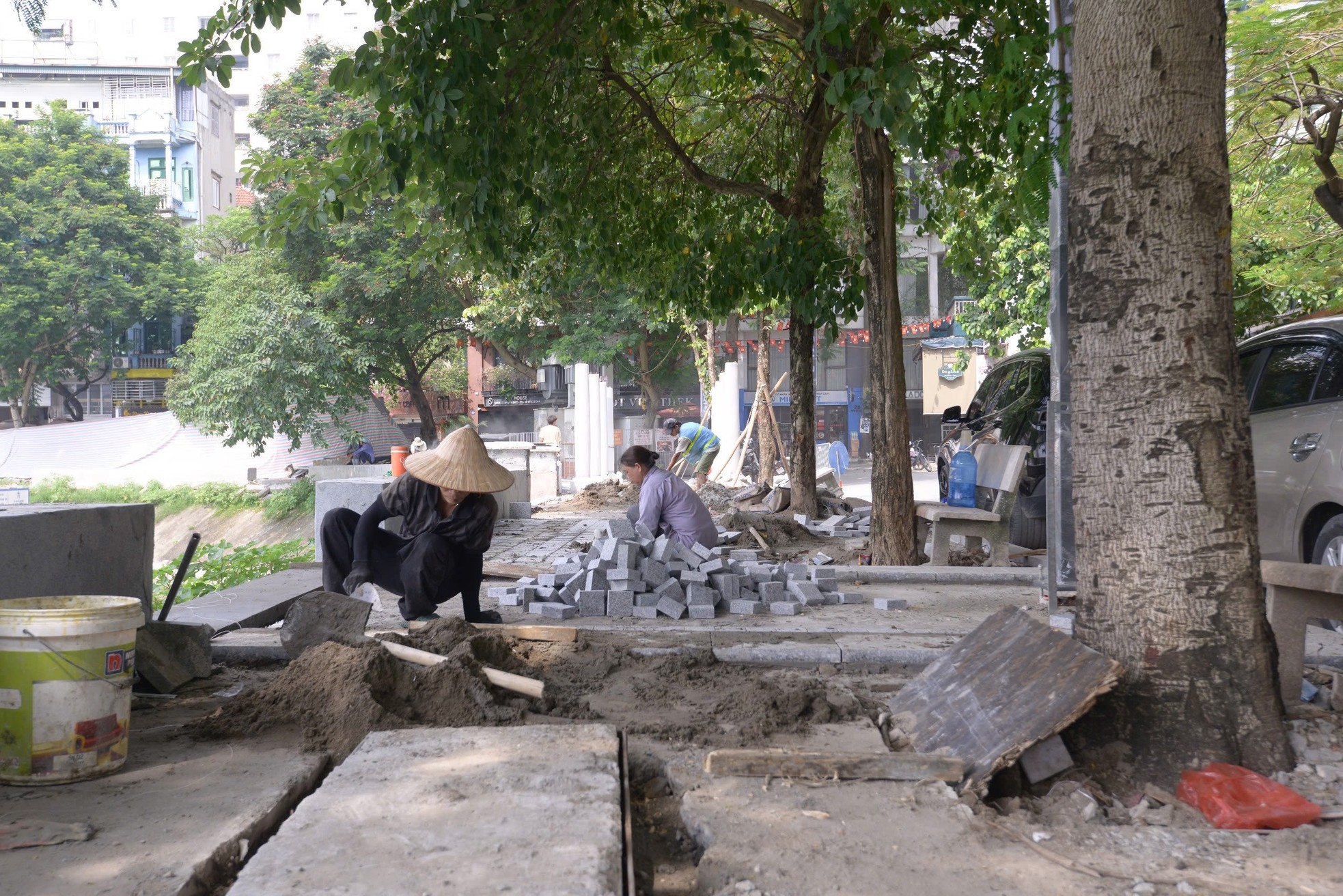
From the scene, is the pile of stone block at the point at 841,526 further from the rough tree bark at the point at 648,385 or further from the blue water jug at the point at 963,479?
the rough tree bark at the point at 648,385

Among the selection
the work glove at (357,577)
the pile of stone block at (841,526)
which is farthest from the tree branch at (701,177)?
the work glove at (357,577)

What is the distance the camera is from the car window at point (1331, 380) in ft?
20.4

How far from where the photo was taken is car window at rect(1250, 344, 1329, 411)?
21.4 feet

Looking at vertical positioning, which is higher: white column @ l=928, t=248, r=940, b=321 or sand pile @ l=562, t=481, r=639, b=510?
white column @ l=928, t=248, r=940, b=321

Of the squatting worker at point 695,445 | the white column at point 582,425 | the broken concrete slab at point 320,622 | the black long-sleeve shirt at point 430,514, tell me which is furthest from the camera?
the white column at point 582,425

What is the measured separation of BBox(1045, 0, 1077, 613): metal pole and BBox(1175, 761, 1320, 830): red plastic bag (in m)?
2.10

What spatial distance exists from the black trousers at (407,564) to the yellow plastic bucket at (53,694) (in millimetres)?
2384

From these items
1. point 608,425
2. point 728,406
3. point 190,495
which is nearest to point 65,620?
point 728,406

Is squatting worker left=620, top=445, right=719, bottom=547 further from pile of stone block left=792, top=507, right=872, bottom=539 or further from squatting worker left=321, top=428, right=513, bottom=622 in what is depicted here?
pile of stone block left=792, top=507, right=872, bottom=539

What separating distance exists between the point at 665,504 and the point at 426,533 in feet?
8.02

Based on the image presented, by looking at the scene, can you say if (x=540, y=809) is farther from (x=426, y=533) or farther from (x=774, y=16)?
(x=774, y=16)

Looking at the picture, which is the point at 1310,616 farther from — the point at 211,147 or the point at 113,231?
the point at 211,147

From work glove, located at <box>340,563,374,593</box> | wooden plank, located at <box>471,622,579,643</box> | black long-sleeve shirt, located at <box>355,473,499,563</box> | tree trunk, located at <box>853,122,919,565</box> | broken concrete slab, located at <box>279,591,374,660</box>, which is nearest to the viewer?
broken concrete slab, located at <box>279,591,374,660</box>

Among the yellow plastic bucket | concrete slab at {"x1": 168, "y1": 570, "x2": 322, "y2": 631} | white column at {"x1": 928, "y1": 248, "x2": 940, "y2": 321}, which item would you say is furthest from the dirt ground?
white column at {"x1": 928, "y1": 248, "x2": 940, "y2": 321}
